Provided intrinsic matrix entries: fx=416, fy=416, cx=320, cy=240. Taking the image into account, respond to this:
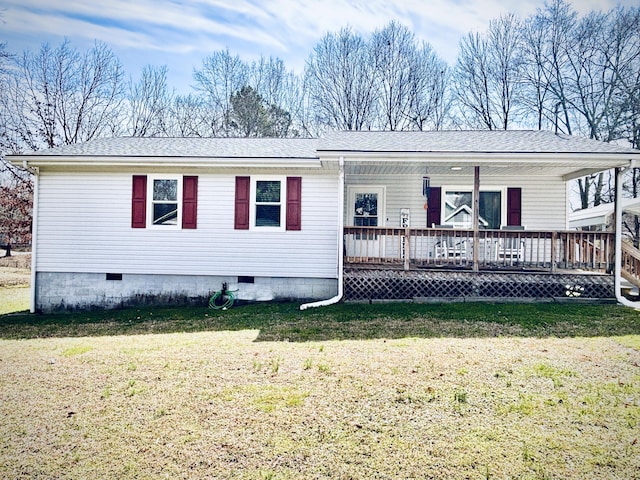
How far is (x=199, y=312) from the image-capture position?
10078 mm

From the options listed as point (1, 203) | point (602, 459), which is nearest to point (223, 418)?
point (602, 459)

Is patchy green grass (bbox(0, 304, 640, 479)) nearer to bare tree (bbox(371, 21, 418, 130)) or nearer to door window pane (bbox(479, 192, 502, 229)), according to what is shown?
door window pane (bbox(479, 192, 502, 229))

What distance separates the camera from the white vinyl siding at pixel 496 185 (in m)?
11.6

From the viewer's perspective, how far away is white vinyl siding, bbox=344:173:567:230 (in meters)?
11.6

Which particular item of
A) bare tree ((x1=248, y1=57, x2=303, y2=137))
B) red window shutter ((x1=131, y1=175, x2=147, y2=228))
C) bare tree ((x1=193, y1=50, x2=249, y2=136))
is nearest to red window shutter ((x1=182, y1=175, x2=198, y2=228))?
red window shutter ((x1=131, y1=175, x2=147, y2=228))

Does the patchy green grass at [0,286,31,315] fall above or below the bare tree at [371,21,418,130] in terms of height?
below

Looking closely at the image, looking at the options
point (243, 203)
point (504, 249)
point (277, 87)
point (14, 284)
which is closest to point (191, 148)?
point (243, 203)

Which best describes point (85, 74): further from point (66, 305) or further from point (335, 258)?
point (335, 258)

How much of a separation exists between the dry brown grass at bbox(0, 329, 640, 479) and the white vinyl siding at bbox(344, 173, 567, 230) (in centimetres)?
580

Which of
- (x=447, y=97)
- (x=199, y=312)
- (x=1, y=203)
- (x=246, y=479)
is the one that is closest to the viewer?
(x=246, y=479)

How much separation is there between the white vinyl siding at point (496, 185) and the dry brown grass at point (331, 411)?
5797mm

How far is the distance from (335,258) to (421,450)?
735cm

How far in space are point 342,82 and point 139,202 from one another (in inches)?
758

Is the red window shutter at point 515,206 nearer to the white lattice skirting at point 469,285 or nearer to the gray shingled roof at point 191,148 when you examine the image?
the white lattice skirting at point 469,285
